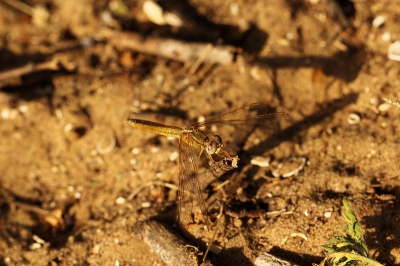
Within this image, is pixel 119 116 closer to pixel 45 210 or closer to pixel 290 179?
pixel 45 210

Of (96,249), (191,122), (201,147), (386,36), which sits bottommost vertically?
(96,249)

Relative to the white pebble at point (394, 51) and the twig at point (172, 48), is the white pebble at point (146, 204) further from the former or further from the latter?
the white pebble at point (394, 51)

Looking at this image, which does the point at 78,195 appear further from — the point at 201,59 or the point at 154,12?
the point at 154,12

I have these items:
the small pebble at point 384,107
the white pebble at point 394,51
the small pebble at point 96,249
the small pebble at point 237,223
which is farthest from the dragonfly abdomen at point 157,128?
the white pebble at point 394,51

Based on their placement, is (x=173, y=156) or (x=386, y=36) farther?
(x=386, y=36)

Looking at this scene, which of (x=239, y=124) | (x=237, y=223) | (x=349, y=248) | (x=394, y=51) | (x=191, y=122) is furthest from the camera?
(x=191, y=122)

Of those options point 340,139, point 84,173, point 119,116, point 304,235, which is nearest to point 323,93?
point 340,139

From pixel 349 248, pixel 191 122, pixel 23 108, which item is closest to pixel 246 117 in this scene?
pixel 191 122

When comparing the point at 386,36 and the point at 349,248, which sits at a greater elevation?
the point at 386,36

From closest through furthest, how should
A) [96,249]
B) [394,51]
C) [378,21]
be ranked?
1. [96,249]
2. [394,51]
3. [378,21]
